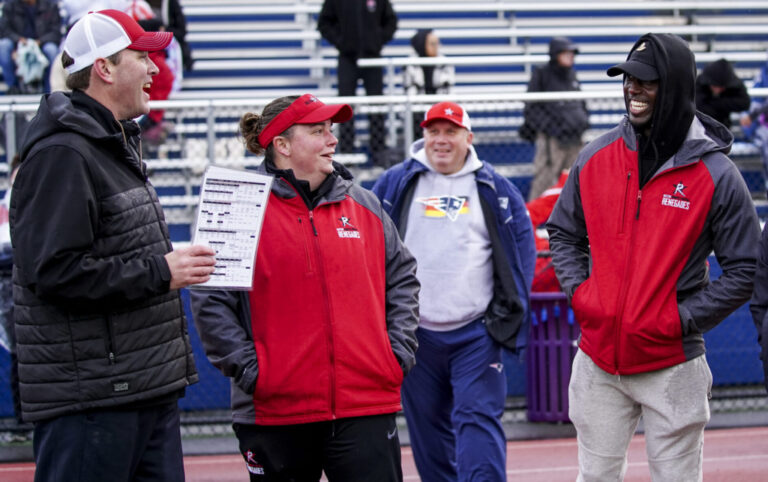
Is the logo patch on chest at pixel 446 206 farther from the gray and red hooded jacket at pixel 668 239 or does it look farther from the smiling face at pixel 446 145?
the gray and red hooded jacket at pixel 668 239

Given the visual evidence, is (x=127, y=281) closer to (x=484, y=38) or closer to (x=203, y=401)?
(x=203, y=401)

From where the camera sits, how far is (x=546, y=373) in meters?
7.45

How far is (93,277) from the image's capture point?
3.10 metres

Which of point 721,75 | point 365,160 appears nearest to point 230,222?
point 365,160

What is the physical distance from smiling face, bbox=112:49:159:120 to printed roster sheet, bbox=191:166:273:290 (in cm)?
32

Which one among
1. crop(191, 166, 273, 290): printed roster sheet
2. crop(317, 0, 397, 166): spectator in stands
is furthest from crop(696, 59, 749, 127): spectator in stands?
crop(191, 166, 273, 290): printed roster sheet

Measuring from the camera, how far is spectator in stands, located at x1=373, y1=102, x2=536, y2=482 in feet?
17.4

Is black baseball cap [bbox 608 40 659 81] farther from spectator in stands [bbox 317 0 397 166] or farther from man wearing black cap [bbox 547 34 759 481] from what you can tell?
spectator in stands [bbox 317 0 397 166]

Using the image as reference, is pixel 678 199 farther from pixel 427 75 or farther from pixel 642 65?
pixel 427 75

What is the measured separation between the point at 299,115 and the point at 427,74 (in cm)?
675

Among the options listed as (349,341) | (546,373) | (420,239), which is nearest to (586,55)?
(546,373)

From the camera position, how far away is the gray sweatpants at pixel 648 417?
4.04 metres

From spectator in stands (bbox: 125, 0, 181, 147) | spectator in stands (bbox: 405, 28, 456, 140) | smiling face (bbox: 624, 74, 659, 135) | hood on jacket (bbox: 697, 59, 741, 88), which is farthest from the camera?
spectator in stands (bbox: 405, 28, 456, 140)

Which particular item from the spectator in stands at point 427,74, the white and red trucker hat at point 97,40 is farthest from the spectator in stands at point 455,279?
the spectator in stands at point 427,74
